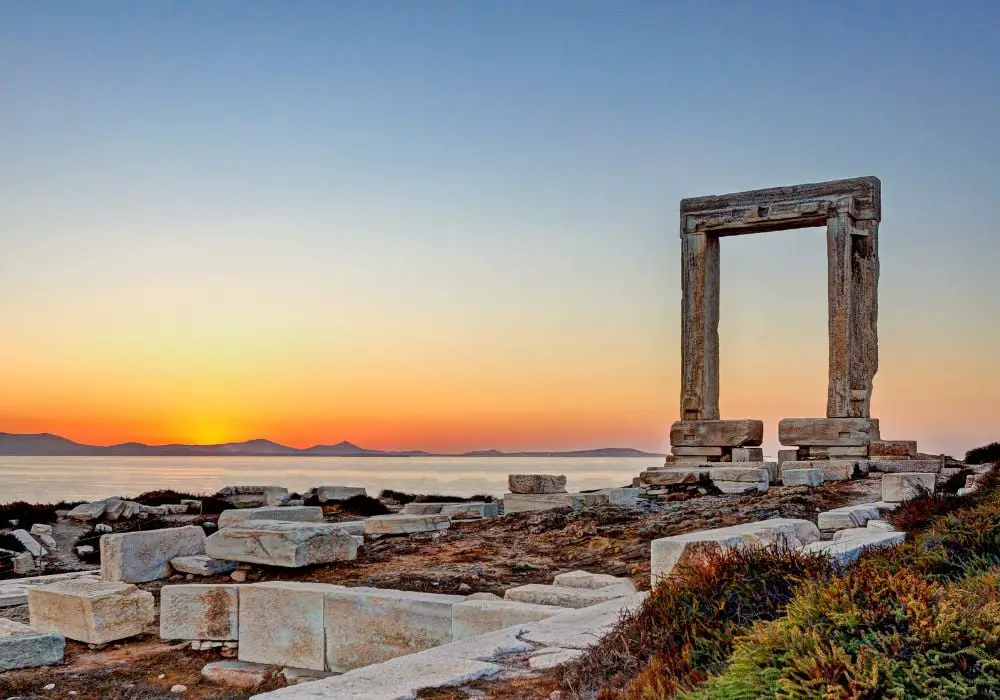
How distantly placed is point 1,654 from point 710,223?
17728mm

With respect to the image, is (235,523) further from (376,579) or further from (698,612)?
(698,612)

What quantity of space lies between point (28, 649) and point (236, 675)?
73.0 inches

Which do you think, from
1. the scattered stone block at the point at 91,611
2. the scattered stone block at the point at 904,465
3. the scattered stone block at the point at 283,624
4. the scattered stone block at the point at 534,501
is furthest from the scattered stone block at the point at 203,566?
the scattered stone block at the point at 904,465

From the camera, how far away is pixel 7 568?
14.5 m

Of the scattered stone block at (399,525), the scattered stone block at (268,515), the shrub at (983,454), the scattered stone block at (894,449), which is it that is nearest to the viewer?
the scattered stone block at (268,515)

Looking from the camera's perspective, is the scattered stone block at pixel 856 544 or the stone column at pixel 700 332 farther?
the stone column at pixel 700 332

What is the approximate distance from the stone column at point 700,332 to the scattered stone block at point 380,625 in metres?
14.9

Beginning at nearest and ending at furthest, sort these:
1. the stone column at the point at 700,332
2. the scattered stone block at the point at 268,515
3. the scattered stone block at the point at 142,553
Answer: the scattered stone block at the point at 142,553 < the scattered stone block at the point at 268,515 < the stone column at the point at 700,332

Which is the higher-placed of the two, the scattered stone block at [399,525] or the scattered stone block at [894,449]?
the scattered stone block at [894,449]

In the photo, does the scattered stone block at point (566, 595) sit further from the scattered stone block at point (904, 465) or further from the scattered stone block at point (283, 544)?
the scattered stone block at point (904, 465)

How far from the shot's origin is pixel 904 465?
19.7 m

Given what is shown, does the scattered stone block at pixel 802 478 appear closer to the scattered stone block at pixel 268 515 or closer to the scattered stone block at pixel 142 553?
the scattered stone block at pixel 268 515

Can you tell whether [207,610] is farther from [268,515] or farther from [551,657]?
[551,657]

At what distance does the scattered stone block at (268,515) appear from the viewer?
13.3 m
